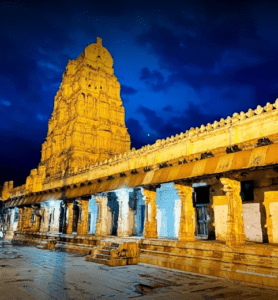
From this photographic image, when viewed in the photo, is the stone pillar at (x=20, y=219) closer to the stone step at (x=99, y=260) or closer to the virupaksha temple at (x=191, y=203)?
the virupaksha temple at (x=191, y=203)

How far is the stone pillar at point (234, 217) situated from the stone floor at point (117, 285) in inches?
91.9

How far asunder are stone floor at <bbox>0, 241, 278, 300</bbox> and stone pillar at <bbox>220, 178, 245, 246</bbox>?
91.9 inches

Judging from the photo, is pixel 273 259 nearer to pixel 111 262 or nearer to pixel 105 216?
pixel 111 262

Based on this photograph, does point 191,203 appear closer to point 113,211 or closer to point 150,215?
point 150,215

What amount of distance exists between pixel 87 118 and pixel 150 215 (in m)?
33.8

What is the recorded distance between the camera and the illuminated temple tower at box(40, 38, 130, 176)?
45500mm

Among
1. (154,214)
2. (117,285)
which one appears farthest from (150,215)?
(117,285)

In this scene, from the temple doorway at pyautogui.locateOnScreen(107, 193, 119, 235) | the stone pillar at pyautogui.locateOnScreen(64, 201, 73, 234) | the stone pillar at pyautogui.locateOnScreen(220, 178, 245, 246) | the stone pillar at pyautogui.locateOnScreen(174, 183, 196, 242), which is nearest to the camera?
the stone pillar at pyautogui.locateOnScreen(220, 178, 245, 246)

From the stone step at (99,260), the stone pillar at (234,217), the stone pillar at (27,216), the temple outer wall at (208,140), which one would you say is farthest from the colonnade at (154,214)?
the stone pillar at (27,216)

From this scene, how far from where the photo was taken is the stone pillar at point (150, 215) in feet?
52.5

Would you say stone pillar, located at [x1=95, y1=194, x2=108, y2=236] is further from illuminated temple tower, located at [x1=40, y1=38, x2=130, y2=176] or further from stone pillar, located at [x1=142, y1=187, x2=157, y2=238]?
illuminated temple tower, located at [x1=40, y1=38, x2=130, y2=176]

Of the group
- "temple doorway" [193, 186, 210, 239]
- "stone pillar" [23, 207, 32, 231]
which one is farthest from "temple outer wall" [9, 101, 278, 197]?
"stone pillar" [23, 207, 32, 231]

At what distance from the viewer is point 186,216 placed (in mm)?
14102

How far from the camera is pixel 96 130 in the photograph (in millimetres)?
47062
